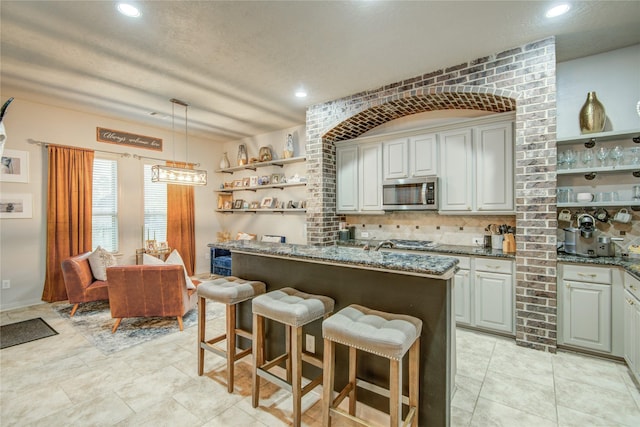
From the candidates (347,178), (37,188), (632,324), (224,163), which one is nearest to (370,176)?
(347,178)

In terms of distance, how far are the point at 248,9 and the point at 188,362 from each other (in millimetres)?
3002

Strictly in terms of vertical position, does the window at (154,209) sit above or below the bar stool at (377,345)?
above

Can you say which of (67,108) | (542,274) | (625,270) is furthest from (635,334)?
(67,108)

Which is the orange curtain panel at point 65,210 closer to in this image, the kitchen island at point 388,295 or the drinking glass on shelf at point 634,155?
the kitchen island at point 388,295

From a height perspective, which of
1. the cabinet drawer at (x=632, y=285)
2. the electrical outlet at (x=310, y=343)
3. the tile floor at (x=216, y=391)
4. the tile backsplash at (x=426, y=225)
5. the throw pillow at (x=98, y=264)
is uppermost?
the tile backsplash at (x=426, y=225)

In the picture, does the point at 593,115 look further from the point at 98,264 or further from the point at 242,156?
the point at 98,264

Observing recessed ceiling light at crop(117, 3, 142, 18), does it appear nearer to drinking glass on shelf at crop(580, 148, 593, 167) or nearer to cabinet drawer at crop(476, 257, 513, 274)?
cabinet drawer at crop(476, 257, 513, 274)

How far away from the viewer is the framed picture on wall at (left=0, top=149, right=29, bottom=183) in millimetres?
4008

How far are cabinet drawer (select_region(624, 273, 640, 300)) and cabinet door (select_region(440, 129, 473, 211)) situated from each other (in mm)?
1427

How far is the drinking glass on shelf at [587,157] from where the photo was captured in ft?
9.43

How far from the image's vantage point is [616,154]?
2.77 m

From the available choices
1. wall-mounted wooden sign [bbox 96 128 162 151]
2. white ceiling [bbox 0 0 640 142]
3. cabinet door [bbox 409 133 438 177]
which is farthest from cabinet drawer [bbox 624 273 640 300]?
wall-mounted wooden sign [bbox 96 128 162 151]

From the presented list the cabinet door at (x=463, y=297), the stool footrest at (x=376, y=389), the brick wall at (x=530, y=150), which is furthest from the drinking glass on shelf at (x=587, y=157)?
the stool footrest at (x=376, y=389)

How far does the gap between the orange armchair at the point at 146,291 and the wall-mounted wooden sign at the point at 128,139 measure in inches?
107
